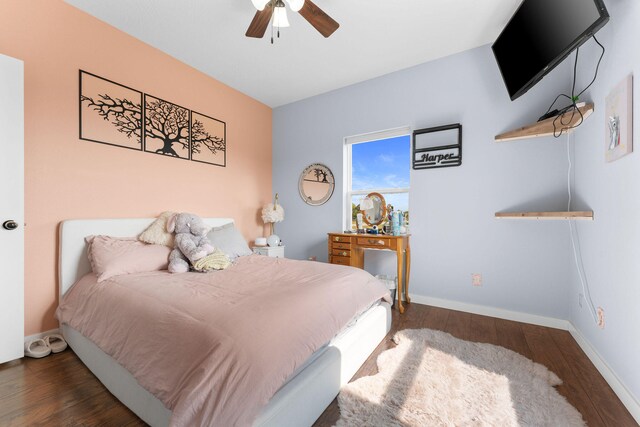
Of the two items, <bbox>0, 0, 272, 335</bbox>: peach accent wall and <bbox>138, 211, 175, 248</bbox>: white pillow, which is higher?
<bbox>0, 0, 272, 335</bbox>: peach accent wall

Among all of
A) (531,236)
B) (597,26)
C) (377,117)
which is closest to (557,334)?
(531,236)

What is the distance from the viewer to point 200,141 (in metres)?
3.17

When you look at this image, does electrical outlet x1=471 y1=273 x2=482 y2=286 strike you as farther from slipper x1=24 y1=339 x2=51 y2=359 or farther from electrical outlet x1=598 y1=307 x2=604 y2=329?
slipper x1=24 y1=339 x2=51 y2=359

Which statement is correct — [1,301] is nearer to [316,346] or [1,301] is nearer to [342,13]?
[316,346]

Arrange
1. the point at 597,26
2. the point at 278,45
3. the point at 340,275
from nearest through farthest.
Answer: the point at 597,26, the point at 340,275, the point at 278,45

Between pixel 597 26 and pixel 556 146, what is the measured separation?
3.86ft

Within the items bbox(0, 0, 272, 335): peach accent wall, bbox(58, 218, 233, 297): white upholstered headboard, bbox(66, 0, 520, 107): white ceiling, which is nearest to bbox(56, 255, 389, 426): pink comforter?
bbox(58, 218, 233, 297): white upholstered headboard

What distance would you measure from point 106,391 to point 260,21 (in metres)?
2.62

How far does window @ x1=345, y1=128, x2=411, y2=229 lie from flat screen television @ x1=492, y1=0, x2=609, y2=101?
46.7 inches

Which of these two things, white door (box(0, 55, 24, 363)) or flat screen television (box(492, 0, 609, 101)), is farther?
white door (box(0, 55, 24, 363))

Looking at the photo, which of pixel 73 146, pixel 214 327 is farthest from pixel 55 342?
pixel 214 327

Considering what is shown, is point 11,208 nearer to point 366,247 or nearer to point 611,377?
point 366,247

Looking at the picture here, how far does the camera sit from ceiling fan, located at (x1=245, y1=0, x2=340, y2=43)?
1808mm

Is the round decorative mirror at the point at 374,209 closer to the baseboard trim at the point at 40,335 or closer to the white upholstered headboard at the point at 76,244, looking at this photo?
the white upholstered headboard at the point at 76,244
